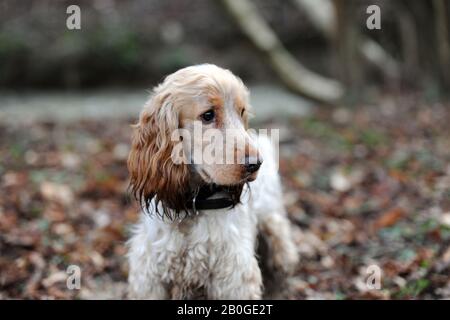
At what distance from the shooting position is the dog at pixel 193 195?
12.3 ft

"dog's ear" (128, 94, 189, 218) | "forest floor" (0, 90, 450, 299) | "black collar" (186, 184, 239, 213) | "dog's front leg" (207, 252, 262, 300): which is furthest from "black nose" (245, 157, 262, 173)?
"forest floor" (0, 90, 450, 299)

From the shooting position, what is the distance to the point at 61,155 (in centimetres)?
787

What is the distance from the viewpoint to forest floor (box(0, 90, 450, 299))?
4895mm

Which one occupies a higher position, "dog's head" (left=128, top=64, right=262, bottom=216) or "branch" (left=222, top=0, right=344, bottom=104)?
"branch" (left=222, top=0, right=344, bottom=104)

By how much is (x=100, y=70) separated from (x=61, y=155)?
4.94 metres

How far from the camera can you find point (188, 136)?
12.5ft

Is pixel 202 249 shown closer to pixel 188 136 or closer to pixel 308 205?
pixel 188 136

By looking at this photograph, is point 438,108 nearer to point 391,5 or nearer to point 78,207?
point 391,5

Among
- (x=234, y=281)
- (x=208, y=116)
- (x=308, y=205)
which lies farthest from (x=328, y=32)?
(x=234, y=281)

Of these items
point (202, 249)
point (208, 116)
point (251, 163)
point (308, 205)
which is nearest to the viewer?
point (251, 163)

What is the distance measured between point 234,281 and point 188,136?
3.28 feet

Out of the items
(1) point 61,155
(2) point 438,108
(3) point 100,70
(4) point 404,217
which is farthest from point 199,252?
(3) point 100,70

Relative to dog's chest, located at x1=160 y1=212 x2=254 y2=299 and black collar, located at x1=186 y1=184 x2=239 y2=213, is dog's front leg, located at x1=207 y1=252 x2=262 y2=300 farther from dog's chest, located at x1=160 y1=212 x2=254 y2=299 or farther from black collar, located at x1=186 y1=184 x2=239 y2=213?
black collar, located at x1=186 y1=184 x2=239 y2=213
